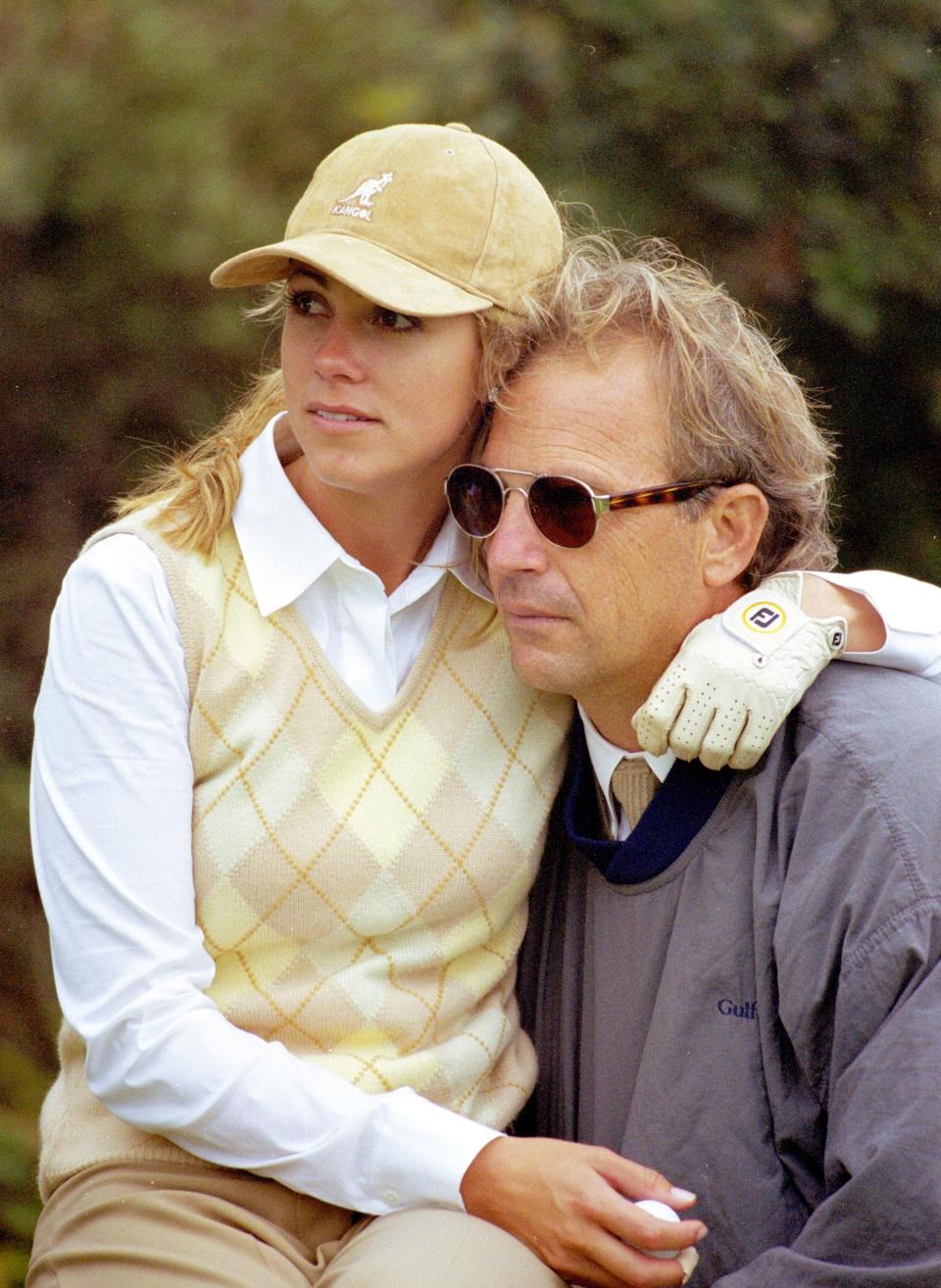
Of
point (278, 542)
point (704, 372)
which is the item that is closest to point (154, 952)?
point (278, 542)

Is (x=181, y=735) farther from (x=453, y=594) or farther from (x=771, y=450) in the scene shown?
(x=771, y=450)

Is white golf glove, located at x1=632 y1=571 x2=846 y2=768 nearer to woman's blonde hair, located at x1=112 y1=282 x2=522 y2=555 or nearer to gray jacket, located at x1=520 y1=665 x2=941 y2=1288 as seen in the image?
gray jacket, located at x1=520 y1=665 x2=941 y2=1288

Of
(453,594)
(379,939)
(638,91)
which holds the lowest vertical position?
(379,939)

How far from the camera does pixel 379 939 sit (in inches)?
99.3

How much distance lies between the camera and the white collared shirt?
2309mm

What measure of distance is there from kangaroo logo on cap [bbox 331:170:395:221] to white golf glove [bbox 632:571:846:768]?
2.58 feet

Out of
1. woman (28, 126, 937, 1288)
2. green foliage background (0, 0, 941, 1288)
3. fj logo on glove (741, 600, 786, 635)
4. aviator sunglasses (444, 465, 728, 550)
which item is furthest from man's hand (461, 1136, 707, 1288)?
green foliage background (0, 0, 941, 1288)

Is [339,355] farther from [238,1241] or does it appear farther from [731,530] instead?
[238,1241]

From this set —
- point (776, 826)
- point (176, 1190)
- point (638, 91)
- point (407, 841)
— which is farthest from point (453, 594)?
point (638, 91)

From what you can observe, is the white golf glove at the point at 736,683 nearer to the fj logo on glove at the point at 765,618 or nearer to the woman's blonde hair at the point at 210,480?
the fj logo on glove at the point at 765,618

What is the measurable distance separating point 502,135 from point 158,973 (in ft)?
9.23

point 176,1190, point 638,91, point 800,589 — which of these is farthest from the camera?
point 638,91

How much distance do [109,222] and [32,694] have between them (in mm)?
1282

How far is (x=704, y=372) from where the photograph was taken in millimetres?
2627
